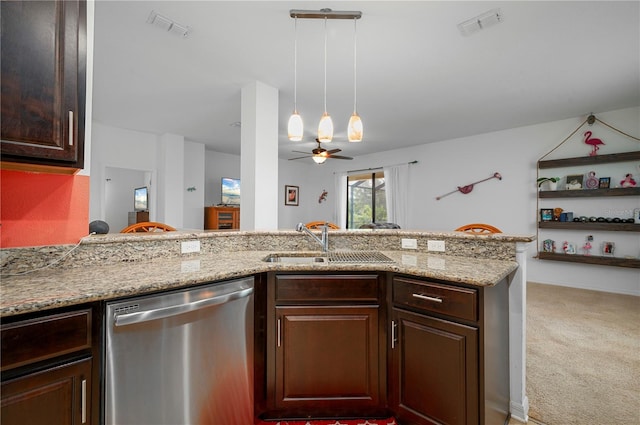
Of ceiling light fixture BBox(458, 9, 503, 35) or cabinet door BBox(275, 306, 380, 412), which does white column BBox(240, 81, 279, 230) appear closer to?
cabinet door BBox(275, 306, 380, 412)

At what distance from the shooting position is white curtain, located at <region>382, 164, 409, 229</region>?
21.2 feet

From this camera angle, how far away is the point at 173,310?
1207 millimetres

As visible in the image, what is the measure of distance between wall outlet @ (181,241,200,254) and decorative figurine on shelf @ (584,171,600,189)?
5.43 meters

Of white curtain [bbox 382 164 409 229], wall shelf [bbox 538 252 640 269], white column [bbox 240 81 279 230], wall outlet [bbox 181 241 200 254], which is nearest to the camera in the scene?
wall outlet [bbox 181 241 200 254]

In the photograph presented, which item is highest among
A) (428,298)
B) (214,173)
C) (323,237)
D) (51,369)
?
(214,173)

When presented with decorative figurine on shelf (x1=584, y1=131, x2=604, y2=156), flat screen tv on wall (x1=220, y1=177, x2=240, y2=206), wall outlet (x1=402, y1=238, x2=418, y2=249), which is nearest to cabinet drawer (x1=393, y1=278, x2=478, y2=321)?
wall outlet (x1=402, y1=238, x2=418, y2=249)

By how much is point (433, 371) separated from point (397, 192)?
545 cm

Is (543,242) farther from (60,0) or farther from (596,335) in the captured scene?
(60,0)

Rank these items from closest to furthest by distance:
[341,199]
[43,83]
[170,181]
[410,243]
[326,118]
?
1. [43,83]
2. [326,118]
3. [410,243]
4. [170,181]
5. [341,199]

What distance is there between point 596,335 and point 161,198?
6.34 metres

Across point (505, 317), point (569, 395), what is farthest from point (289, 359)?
point (569, 395)

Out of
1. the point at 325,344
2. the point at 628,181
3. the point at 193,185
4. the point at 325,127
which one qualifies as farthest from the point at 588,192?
the point at 193,185

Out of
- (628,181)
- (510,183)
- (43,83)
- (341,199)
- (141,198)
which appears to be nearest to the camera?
(43,83)

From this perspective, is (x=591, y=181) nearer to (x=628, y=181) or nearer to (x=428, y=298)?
(x=628, y=181)
